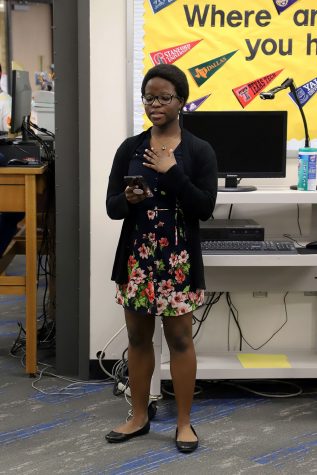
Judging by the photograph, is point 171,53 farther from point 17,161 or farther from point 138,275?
point 138,275

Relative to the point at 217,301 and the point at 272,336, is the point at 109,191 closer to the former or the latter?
the point at 217,301

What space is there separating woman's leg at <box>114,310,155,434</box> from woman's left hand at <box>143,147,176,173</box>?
1.75 feet

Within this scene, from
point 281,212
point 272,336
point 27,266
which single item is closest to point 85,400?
point 27,266

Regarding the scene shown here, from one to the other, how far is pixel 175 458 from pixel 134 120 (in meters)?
1.47

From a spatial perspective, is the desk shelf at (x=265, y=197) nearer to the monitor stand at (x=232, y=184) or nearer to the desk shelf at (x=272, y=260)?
the monitor stand at (x=232, y=184)

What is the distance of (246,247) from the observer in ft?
9.79

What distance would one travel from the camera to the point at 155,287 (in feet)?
8.32

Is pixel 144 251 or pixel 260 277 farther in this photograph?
pixel 260 277

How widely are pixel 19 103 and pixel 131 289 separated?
1.50 m

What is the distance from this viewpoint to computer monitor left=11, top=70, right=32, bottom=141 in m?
3.60

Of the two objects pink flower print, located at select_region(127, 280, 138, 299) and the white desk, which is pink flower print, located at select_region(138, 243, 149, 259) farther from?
the white desk

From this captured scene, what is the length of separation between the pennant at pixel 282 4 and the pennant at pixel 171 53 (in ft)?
1.24

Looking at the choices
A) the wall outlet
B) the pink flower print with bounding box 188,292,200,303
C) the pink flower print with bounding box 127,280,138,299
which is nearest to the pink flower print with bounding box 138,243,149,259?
the pink flower print with bounding box 127,280,138,299

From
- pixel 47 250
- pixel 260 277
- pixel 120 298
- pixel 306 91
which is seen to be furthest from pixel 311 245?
pixel 47 250
